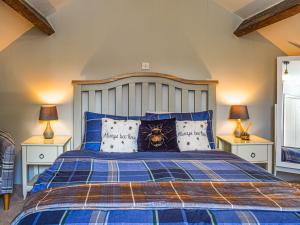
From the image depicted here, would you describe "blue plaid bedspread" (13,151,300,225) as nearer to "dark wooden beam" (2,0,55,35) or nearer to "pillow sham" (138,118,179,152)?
"pillow sham" (138,118,179,152)

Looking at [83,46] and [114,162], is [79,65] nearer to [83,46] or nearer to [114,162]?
[83,46]

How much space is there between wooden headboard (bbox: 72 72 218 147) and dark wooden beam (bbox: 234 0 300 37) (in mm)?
683

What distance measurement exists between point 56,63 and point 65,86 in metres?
0.28

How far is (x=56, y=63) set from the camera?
3.65 meters

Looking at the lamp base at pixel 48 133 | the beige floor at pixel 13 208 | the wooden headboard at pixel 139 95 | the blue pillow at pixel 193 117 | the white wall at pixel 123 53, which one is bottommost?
the beige floor at pixel 13 208

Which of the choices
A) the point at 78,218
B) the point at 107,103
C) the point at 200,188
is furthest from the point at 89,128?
the point at 78,218

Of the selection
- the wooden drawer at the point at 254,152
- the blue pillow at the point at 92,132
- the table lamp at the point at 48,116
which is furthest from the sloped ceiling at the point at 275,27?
the table lamp at the point at 48,116

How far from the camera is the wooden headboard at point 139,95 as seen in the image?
141 inches

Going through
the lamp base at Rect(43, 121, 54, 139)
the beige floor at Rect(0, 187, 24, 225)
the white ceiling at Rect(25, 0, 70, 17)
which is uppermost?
the white ceiling at Rect(25, 0, 70, 17)

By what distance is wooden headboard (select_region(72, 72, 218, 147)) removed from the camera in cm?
359

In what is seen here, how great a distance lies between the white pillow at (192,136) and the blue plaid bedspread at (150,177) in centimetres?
16

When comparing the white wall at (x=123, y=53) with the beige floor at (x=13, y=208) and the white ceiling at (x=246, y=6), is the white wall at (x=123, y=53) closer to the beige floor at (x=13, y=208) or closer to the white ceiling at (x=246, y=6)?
the white ceiling at (x=246, y=6)

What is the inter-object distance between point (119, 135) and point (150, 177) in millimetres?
1036

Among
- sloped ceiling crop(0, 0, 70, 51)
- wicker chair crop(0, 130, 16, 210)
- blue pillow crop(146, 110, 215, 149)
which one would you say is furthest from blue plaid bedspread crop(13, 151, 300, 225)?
sloped ceiling crop(0, 0, 70, 51)
